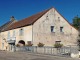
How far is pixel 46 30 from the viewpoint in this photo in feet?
79.9

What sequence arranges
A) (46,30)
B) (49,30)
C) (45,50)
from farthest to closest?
1. (49,30)
2. (46,30)
3. (45,50)

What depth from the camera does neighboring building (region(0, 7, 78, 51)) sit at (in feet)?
76.2

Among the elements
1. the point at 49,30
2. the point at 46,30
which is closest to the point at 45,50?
the point at 46,30

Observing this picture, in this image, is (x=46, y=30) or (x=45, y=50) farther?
(x=46, y=30)

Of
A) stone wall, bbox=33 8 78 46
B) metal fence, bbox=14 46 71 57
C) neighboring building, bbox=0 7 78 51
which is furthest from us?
stone wall, bbox=33 8 78 46

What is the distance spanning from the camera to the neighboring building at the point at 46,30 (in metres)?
23.2

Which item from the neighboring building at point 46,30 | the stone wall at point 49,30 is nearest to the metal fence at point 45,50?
the neighboring building at point 46,30

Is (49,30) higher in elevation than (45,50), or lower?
higher

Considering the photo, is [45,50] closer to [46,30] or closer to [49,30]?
[46,30]

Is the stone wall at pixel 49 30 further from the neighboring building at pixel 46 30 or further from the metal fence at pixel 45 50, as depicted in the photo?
the metal fence at pixel 45 50

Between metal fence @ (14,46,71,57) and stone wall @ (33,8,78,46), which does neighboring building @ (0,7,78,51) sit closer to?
stone wall @ (33,8,78,46)

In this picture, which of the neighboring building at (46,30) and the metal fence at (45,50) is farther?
the neighboring building at (46,30)

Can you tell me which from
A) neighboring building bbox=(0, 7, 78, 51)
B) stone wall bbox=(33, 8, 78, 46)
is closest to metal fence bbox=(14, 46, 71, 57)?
neighboring building bbox=(0, 7, 78, 51)

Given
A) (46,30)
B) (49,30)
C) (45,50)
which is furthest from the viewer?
(49,30)
